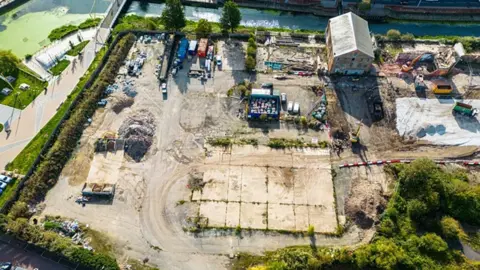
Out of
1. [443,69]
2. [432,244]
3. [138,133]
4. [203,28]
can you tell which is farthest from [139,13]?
[432,244]

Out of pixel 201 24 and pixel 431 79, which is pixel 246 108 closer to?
pixel 201 24

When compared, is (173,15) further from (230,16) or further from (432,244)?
(432,244)

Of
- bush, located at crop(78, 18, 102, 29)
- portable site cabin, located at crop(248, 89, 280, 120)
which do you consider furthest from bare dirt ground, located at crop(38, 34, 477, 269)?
bush, located at crop(78, 18, 102, 29)

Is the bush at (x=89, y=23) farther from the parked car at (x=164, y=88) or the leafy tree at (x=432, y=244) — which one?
the leafy tree at (x=432, y=244)

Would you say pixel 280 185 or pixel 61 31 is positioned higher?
pixel 61 31

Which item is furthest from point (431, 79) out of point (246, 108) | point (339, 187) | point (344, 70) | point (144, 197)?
point (144, 197)

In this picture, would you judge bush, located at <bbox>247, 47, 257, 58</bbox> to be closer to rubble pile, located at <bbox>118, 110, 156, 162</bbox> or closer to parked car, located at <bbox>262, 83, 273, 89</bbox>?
parked car, located at <bbox>262, 83, 273, 89</bbox>
